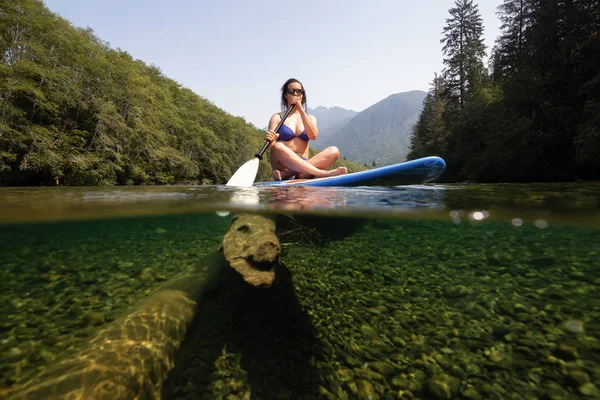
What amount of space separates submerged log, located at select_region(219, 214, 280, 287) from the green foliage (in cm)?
1527

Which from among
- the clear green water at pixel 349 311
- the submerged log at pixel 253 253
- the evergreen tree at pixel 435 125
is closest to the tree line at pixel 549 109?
the evergreen tree at pixel 435 125

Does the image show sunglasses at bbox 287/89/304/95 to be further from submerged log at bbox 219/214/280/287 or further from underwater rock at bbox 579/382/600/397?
underwater rock at bbox 579/382/600/397

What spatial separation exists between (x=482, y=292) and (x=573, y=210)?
189 centimetres

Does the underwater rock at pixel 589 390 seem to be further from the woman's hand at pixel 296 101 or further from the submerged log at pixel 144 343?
the woman's hand at pixel 296 101

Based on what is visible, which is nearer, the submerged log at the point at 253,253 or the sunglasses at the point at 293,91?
the submerged log at the point at 253,253

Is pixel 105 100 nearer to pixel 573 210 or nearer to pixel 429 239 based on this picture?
pixel 429 239

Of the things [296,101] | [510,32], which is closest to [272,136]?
[296,101]

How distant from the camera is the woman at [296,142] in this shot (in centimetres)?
539

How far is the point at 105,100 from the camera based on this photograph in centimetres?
1830

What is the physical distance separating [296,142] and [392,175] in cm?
202

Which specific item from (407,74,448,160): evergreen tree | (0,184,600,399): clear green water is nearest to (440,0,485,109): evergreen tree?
(407,74,448,160): evergreen tree

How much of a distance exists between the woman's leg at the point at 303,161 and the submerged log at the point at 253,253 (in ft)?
5.93

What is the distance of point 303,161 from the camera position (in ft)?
17.6

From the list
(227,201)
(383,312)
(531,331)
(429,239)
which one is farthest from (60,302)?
(429,239)
